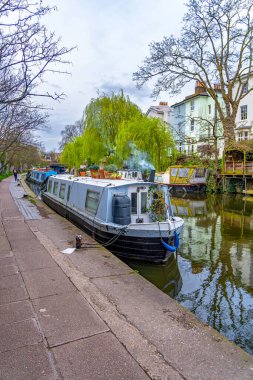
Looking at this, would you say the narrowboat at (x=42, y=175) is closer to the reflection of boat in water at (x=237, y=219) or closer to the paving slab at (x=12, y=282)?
the reflection of boat in water at (x=237, y=219)

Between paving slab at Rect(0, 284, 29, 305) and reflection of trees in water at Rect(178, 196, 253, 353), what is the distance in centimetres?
294

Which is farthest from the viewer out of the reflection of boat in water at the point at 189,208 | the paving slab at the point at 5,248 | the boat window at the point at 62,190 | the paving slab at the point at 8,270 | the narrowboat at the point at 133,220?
the reflection of boat in water at the point at 189,208

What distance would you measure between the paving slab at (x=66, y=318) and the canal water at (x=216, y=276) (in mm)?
2197

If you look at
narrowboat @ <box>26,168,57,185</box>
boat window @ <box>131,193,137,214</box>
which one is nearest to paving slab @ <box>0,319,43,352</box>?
boat window @ <box>131,193,137,214</box>

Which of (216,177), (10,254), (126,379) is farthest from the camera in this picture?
(216,177)

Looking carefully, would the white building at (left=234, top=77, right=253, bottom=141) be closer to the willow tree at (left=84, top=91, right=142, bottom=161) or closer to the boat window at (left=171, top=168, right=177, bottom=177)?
the boat window at (left=171, top=168, right=177, bottom=177)

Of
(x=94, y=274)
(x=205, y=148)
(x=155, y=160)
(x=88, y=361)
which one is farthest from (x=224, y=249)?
(x=205, y=148)

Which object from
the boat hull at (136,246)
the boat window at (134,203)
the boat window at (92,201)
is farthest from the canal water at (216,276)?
the boat window at (92,201)

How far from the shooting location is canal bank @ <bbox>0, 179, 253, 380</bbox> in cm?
262

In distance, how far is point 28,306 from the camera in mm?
3824

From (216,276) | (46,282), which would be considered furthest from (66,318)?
(216,276)

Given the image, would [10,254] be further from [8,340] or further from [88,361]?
[88,361]

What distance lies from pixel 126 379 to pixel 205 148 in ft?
84.1

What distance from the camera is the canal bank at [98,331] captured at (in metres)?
2.62
